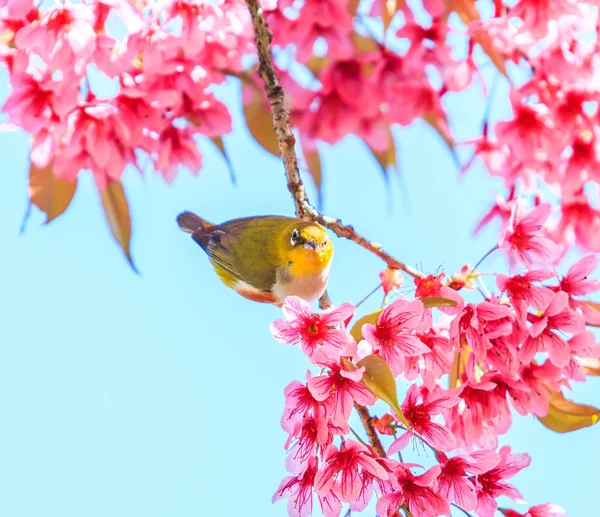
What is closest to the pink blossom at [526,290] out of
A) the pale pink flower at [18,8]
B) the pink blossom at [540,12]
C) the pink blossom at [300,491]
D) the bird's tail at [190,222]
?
the pink blossom at [300,491]

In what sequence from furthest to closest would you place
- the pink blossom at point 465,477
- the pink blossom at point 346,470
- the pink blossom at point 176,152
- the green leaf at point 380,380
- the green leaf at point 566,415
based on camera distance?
the pink blossom at point 176,152
the green leaf at point 566,415
the pink blossom at point 465,477
the pink blossom at point 346,470
the green leaf at point 380,380

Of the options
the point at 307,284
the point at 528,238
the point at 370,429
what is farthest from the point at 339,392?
the point at 307,284

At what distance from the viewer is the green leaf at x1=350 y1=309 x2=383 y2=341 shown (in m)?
1.44

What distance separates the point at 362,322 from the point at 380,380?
5.5 inches

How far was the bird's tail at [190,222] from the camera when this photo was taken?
295 cm

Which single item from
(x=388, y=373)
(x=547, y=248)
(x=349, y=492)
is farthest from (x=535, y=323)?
(x=349, y=492)

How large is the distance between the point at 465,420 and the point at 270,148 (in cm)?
92

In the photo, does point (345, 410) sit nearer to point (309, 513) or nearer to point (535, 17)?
point (309, 513)

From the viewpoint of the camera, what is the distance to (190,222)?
9.75 ft

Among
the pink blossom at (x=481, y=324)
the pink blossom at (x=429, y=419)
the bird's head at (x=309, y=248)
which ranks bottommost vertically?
the pink blossom at (x=429, y=419)

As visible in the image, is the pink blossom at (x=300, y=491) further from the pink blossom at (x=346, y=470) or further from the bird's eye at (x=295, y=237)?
the bird's eye at (x=295, y=237)

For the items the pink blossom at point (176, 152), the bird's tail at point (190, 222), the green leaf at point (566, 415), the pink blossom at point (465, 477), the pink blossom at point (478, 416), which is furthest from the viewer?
the bird's tail at point (190, 222)

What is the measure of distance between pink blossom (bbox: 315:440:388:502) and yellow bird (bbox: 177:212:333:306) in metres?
0.91

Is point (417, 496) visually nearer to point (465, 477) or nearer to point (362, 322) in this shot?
point (465, 477)
